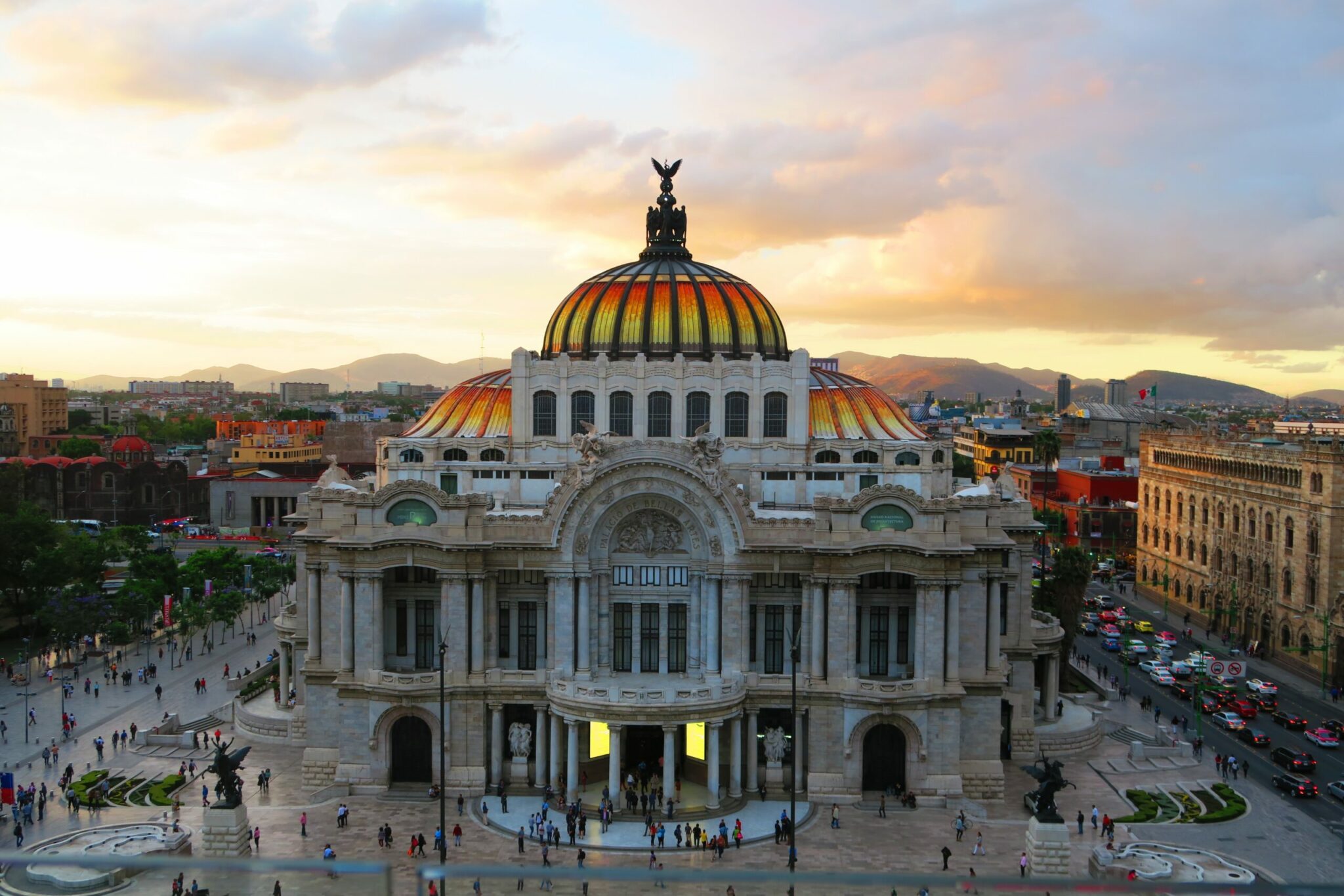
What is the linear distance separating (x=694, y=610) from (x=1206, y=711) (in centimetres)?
4071

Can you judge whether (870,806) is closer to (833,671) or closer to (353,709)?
(833,671)

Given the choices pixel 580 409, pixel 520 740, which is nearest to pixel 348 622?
pixel 520 740

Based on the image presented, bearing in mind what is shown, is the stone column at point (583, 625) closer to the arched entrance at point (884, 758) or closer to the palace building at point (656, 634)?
the palace building at point (656, 634)

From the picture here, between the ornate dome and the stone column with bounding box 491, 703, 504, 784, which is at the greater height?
the ornate dome

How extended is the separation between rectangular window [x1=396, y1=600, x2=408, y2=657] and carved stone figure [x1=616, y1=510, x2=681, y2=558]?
40.7 feet

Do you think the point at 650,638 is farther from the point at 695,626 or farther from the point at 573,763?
the point at 573,763

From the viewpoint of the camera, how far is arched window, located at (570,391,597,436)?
251 ft

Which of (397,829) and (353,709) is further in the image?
(353,709)

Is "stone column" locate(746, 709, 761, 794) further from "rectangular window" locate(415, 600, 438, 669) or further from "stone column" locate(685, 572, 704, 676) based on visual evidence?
"rectangular window" locate(415, 600, 438, 669)

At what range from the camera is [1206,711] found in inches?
3231

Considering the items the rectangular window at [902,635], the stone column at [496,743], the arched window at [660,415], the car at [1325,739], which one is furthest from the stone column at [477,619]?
the car at [1325,739]

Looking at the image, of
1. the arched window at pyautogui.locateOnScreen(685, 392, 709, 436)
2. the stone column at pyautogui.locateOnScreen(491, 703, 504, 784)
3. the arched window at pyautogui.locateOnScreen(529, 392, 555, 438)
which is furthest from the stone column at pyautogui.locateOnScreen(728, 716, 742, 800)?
the arched window at pyautogui.locateOnScreen(529, 392, 555, 438)

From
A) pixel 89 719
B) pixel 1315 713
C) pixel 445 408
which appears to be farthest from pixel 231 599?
pixel 1315 713

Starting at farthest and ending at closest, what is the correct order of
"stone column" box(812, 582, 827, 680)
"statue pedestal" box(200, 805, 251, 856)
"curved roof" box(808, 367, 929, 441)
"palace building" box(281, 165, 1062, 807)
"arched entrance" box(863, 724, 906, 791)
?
"curved roof" box(808, 367, 929, 441), "arched entrance" box(863, 724, 906, 791), "stone column" box(812, 582, 827, 680), "palace building" box(281, 165, 1062, 807), "statue pedestal" box(200, 805, 251, 856)
